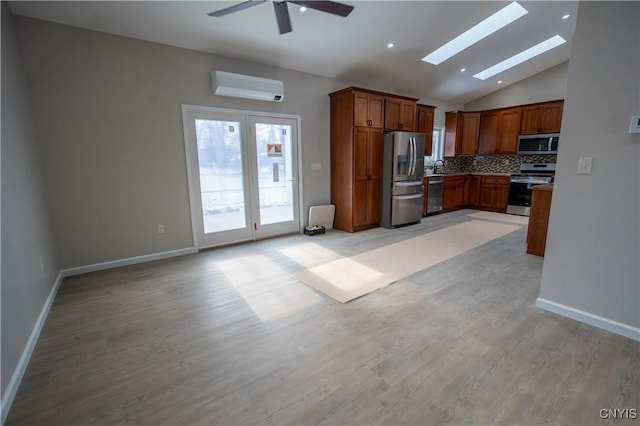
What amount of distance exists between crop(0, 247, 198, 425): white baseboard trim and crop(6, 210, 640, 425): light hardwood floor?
4 cm

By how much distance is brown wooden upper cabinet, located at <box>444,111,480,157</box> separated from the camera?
23.0ft

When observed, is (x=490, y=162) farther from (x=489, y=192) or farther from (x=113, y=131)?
(x=113, y=131)

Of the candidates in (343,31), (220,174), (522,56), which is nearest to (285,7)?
(343,31)

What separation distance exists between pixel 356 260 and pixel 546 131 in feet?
18.2

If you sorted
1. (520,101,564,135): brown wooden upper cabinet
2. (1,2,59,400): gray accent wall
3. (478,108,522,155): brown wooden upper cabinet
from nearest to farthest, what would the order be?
(1,2,59,400): gray accent wall
(520,101,564,135): brown wooden upper cabinet
(478,108,522,155): brown wooden upper cabinet

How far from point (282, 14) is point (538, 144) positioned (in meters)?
6.22

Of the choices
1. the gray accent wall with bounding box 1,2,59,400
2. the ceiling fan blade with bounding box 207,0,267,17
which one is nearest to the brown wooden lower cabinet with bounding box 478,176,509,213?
the ceiling fan blade with bounding box 207,0,267,17

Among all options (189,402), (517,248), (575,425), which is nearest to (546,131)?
(517,248)

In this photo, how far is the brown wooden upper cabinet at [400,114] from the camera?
5062 millimetres

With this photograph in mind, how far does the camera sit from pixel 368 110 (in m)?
4.77

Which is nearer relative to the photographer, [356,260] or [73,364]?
[73,364]

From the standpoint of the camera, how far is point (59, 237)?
122 inches

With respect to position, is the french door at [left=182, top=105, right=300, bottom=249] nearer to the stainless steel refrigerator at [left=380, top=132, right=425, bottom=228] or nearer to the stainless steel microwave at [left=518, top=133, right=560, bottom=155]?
the stainless steel refrigerator at [left=380, top=132, right=425, bottom=228]

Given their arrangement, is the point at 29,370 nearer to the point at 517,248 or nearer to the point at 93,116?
the point at 93,116
